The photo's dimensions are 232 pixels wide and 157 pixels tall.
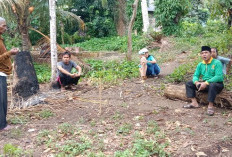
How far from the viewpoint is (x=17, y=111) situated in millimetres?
5375

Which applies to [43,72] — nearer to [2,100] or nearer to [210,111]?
[2,100]

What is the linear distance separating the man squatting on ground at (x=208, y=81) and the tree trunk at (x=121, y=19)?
16.3 m

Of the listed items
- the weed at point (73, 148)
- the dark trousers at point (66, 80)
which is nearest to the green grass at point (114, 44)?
the dark trousers at point (66, 80)

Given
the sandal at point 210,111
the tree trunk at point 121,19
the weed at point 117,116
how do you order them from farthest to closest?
the tree trunk at point 121,19 < the weed at point 117,116 < the sandal at point 210,111

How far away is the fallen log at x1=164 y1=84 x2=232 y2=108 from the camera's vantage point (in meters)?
5.03

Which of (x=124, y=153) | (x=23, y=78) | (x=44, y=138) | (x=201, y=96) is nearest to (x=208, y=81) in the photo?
(x=201, y=96)

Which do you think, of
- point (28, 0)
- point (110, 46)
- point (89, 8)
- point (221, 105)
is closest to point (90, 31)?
point (89, 8)

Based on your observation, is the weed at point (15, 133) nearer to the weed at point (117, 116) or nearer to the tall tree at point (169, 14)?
the weed at point (117, 116)

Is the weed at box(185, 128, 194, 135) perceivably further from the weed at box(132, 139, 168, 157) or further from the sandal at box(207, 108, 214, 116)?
the sandal at box(207, 108, 214, 116)

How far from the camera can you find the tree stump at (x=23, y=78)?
5.95 meters

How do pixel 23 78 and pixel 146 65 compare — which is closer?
pixel 23 78

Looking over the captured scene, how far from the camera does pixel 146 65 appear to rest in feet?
26.2

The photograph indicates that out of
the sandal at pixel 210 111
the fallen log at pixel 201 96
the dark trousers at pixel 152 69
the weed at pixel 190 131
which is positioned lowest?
the weed at pixel 190 131

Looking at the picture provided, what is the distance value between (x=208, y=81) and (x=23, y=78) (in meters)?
3.87
